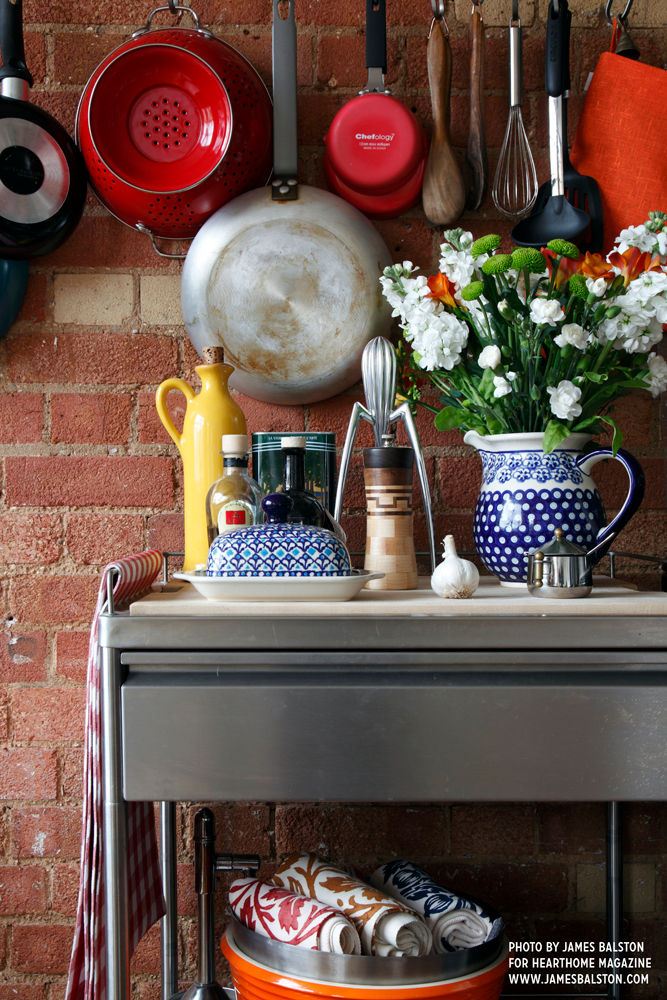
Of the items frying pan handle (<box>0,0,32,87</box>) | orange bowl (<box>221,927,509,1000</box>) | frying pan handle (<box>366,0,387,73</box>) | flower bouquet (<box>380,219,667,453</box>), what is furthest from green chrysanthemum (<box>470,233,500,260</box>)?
orange bowl (<box>221,927,509,1000</box>)

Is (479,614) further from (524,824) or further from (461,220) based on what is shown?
(461,220)

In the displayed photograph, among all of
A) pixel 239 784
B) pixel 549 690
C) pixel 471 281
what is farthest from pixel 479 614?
pixel 471 281

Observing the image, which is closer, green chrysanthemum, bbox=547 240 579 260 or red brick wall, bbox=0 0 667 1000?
green chrysanthemum, bbox=547 240 579 260

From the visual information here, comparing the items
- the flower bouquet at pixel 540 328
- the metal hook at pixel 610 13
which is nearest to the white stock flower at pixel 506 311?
the flower bouquet at pixel 540 328

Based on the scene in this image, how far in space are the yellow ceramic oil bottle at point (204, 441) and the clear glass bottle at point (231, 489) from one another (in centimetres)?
4

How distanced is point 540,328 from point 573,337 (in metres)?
0.04

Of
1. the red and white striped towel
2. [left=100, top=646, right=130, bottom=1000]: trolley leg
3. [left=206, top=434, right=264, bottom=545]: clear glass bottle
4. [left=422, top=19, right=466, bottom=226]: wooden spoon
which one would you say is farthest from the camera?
[left=422, top=19, right=466, bottom=226]: wooden spoon

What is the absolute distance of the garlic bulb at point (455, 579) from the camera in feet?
3.07

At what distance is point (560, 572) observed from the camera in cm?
93

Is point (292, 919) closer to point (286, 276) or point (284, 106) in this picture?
point (286, 276)

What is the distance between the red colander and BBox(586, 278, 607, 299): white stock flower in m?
0.56

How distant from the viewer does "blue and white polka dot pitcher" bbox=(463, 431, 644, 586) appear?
1011mm

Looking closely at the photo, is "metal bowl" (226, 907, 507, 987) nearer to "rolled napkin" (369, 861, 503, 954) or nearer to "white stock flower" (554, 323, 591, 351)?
"rolled napkin" (369, 861, 503, 954)

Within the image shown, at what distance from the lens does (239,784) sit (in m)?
0.85
